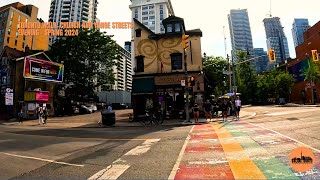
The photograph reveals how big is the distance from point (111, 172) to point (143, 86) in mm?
20687

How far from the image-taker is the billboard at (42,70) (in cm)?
3594

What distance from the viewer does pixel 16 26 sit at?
87.1 meters

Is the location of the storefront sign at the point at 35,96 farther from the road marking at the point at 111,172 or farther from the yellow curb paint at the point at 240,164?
the yellow curb paint at the point at 240,164

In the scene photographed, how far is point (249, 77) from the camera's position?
71188 mm

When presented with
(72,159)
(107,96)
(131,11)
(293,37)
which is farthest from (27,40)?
(293,37)

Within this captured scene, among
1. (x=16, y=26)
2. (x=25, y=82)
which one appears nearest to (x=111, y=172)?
(x=25, y=82)

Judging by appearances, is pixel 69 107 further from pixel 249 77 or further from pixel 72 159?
pixel 249 77

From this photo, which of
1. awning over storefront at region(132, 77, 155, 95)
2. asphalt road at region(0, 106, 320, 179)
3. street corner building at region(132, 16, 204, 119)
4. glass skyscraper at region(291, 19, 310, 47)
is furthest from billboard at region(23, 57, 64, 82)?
glass skyscraper at region(291, 19, 310, 47)

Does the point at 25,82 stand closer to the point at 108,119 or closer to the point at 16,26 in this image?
the point at 108,119

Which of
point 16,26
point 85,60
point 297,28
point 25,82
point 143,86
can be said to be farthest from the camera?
point 297,28

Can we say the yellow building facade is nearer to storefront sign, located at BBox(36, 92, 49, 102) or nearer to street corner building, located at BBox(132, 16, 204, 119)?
storefront sign, located at BBox(36, 92, 49, 102)

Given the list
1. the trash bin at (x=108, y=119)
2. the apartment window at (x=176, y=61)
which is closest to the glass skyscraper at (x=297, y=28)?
the apartment window at (x=176, y=61)

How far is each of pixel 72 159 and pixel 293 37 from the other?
469 ft

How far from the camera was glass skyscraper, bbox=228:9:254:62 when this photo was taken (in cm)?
5969
